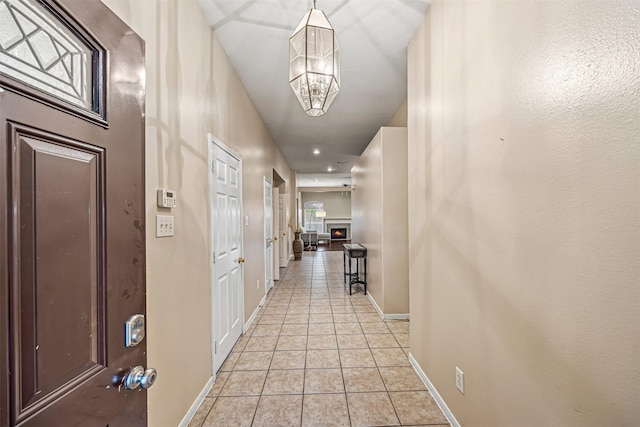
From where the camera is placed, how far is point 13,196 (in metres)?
0.51

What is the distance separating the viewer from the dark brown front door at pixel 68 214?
1.68 ft

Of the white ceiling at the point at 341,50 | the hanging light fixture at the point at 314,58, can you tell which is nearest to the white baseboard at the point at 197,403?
the hanging light fixture at the point at 314,58

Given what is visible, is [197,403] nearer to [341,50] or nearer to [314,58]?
[314,58]

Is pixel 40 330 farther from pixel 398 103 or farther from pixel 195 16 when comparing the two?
pixel 398 103

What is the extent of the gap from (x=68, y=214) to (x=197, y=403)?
71.4 inches

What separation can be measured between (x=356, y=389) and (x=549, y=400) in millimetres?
1392

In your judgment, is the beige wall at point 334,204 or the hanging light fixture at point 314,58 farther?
the beige wall at point 334,204

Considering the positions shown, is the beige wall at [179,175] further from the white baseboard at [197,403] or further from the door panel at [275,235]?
the door panel at [275,235]

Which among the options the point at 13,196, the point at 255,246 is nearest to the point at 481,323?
the point at 13,196

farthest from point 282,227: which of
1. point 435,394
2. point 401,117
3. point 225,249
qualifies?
point 435,394

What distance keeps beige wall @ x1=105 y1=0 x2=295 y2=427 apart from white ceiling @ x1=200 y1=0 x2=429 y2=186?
9.7 inches

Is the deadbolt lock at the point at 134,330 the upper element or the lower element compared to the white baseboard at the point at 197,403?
upper

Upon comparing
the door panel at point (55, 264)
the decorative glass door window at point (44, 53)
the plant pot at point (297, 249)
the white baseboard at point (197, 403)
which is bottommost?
the white baseboard at point (197, 403)

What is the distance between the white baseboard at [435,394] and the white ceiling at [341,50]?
2828mm
